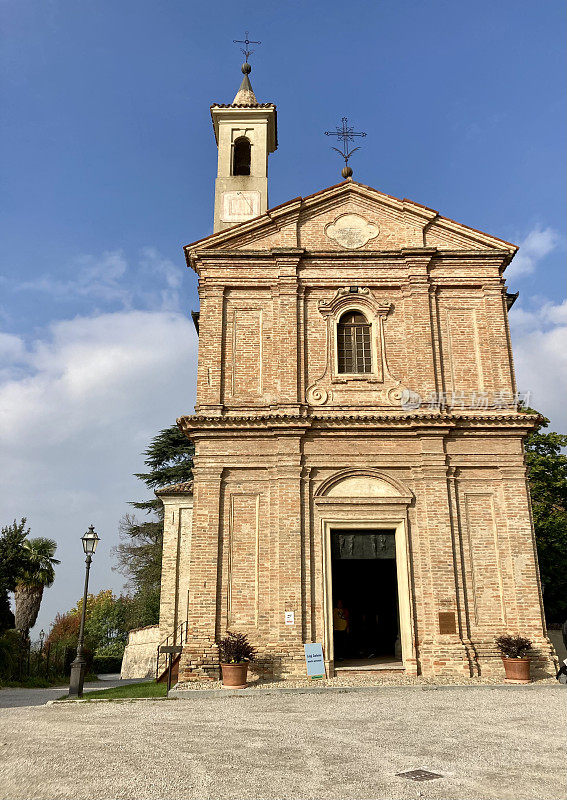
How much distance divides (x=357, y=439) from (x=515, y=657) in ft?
18.9

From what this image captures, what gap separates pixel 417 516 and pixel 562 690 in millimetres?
4498

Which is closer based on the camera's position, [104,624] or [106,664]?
[106,664]

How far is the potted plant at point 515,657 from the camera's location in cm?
1330

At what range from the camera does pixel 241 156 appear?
22797 millimetres

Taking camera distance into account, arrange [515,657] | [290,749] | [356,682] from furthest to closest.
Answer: [356,682]
[515,657]
[290,749]

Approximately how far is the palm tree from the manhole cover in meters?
23.2

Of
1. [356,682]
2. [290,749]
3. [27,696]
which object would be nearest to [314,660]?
[356,682]

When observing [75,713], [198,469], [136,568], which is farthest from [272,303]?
[136,568]

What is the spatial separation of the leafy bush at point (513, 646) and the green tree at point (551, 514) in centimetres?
1119

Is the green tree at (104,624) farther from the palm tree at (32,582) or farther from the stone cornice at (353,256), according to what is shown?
the stone cornice at (353,256)

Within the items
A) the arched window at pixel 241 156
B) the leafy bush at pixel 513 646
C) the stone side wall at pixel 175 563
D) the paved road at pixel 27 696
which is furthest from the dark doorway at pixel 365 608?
the arched window at pixel 241 156

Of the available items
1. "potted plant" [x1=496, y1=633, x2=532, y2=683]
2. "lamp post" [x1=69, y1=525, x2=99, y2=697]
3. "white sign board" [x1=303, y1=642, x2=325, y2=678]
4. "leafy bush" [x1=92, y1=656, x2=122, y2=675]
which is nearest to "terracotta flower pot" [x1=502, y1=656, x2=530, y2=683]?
"potted plant" [x1=496, y1=633, x2=532, y2=683]

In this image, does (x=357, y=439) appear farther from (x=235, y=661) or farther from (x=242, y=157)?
(x=242, y=157)

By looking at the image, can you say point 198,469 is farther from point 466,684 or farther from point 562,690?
point 562,690
